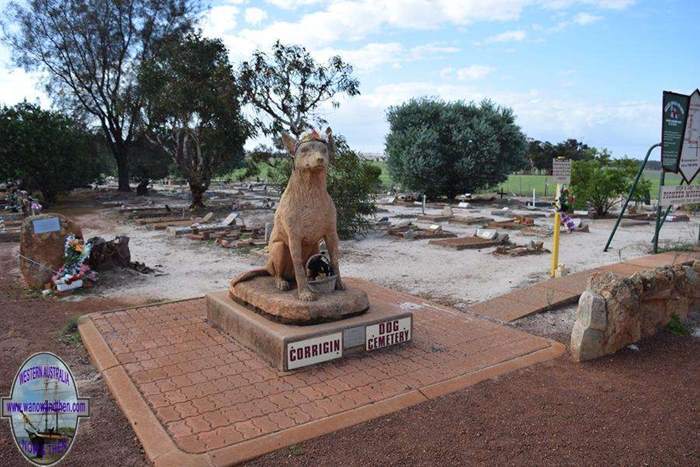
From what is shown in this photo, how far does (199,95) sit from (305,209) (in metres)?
15.5

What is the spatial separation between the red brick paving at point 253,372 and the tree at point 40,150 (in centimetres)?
2002

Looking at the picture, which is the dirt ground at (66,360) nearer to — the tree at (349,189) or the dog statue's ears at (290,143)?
the dog statue's ears at (290,143)

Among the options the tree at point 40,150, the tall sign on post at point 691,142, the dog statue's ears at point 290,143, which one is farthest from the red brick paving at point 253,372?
the tree at point 40,150

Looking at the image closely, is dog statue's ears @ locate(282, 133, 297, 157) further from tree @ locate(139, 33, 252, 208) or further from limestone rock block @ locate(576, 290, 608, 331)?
tree @ locate(139, 33, 252, 208)

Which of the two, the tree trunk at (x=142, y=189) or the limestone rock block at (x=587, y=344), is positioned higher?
the tree trunk at (x=142, y=189)

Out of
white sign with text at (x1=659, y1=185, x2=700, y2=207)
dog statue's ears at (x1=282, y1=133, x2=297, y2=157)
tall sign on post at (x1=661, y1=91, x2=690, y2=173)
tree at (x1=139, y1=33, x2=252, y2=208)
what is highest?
tree at (x1=139, y1=33, x2=252, y2=208)

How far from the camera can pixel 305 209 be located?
4.78 m

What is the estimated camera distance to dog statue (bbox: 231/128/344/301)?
4645 mm

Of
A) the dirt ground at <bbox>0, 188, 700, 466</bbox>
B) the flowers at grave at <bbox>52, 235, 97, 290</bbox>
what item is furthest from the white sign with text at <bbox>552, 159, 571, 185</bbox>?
the flowers at grave at <bbox>52, 235, 97, 290</bbox>

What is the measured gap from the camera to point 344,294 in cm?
488

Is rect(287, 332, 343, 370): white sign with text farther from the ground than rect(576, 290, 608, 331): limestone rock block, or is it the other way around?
rect(576, 290, 608, 331): limestone rock block

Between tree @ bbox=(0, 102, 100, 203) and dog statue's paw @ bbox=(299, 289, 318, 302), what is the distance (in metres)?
22.2

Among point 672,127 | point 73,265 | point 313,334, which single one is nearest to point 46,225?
point 73,265

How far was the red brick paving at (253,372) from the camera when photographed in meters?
3.58
